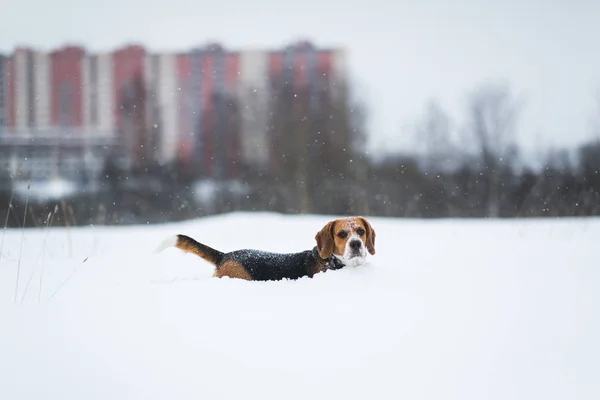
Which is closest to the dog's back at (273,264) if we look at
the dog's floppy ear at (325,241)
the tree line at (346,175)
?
the dog's floppy ear at (325,241)

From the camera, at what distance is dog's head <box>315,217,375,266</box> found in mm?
3480

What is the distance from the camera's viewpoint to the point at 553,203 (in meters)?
8.60

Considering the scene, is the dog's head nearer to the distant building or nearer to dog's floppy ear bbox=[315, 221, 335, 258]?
dog's floppy ear bbox=[315, 221, 335, 258]

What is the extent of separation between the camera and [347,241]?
3.51 m

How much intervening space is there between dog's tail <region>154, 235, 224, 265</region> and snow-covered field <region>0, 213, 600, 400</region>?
1.23 feet

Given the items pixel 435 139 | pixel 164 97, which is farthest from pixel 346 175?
pixel 164 97

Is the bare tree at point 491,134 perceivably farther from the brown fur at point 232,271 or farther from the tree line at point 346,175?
the brown fur at point 232,271

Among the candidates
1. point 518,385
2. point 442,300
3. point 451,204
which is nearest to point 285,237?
point 442,300

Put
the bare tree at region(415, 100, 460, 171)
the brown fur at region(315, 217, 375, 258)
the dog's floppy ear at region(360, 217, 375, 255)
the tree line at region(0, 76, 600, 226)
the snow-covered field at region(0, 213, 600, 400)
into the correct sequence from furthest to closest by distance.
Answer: the bare tree at region(415, 100, 460, 171), the tree line at region(0, 76, 600, 226), the dog's floppy ear at region(360, 217, 375, 255), the brown fur at region(315, 217, 375, 258), the snow-covered field at region(0, 213, 600, 400)

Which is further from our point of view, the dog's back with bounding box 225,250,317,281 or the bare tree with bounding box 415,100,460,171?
the bare tree with bounding box 415,100,460,171

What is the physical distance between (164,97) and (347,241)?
2108 cm

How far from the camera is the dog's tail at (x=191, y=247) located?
3.52 metres

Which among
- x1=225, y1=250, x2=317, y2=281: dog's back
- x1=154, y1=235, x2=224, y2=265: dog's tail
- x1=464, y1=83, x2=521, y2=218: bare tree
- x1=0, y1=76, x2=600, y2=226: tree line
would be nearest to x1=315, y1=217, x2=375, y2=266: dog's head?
x1=225, y1=250, x2=317, y2=281: dog's back

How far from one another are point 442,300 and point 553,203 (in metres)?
7.21
